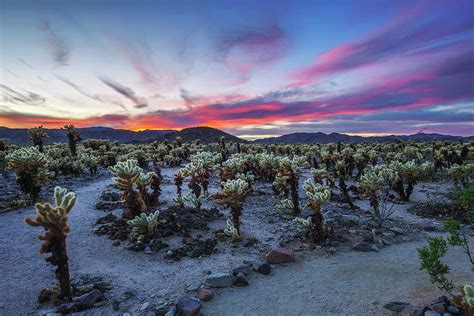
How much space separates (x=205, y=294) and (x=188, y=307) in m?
0.67

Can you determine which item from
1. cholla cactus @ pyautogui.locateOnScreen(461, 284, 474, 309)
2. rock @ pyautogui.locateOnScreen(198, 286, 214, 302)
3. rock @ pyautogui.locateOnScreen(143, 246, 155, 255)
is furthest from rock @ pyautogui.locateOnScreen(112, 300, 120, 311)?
cholla cactus @ pyautogui.locateOnScreen(461, 284, 474, 309)

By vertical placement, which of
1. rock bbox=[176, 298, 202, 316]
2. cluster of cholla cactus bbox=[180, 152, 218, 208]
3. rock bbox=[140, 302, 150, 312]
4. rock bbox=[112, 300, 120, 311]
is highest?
cluster of cholla cactus bbox=[180, 152, 218, 208]

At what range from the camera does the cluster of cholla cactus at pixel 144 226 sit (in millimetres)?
9719

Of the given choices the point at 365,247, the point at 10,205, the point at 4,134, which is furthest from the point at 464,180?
the point at 4,134

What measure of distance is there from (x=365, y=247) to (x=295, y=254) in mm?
2240

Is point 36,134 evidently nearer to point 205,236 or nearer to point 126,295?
point 205,236

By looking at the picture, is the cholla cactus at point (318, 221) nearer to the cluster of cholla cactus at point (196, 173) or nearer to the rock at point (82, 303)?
the cluster of cholla cactus at point (196, 173)

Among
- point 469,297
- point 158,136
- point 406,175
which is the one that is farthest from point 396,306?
point 158,136

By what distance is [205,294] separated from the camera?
263 inches

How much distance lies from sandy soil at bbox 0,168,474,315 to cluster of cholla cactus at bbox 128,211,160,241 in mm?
779

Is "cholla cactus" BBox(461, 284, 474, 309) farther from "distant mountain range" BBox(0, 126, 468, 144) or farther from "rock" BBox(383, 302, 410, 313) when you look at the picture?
"distant mountain range" BBox(0, 126, 468, 144)

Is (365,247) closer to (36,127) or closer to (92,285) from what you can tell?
(92,285)

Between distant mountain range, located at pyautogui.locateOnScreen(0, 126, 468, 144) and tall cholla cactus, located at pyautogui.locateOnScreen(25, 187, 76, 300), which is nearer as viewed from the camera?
tall cholla cactus, located at pyautogui.locateOnScreen(25, 187, 76, 300)

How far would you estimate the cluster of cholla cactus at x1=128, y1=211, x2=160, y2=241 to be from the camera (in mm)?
9719
